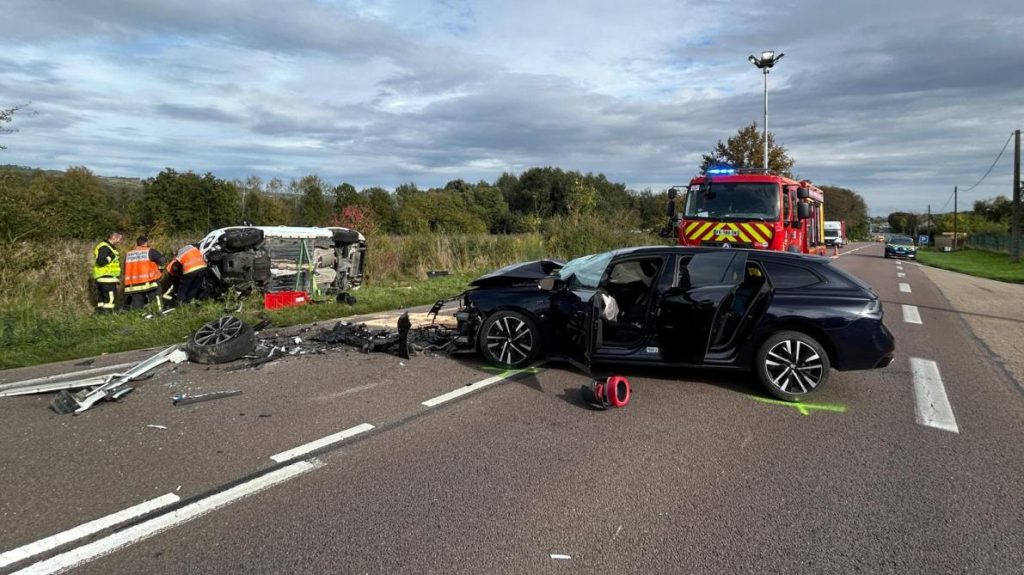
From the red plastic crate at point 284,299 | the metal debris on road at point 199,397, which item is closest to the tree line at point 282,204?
the red plastic crate at point 284,299

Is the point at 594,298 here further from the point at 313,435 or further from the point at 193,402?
the point at 193,402

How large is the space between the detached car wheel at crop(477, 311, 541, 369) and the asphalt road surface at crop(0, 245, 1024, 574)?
0.36 metres

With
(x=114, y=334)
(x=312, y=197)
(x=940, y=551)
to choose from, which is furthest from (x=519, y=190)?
(x=940, y=551)

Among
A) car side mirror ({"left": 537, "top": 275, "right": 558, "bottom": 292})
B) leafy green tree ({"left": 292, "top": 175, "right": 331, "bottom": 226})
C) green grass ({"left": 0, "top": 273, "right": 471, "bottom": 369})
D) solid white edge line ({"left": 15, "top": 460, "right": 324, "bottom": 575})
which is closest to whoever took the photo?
solid white edge line ({"left": 15, "top": 460, "right": 324, "bottom": 575})

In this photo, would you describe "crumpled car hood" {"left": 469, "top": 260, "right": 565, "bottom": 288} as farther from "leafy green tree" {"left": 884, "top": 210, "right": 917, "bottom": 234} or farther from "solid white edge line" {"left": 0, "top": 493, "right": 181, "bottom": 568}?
"leafy green tree" {"left": 884, "top": 210, "right": 917, "bottom": 234}

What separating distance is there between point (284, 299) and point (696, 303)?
858cm

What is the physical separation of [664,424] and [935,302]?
12.7m

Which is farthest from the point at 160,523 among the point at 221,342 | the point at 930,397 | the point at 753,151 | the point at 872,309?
the point at 753,151

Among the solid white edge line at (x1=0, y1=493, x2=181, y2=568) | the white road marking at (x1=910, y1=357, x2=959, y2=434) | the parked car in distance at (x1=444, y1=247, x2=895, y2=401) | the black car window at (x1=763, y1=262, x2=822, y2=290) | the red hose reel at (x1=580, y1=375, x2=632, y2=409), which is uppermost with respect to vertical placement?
the black car window at (x1=763, y1=262, x2=822, y2=290)

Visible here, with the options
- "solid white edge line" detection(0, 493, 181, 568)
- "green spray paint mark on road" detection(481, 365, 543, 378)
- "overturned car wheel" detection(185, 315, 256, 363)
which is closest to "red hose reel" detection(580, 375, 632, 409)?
"green spray paint mark on road" detection(481, 365, 543, 378)

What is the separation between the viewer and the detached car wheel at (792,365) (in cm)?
564

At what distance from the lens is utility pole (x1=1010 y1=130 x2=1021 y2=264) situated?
110 feet

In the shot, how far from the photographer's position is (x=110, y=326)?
370 inches

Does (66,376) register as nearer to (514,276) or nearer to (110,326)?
(110,326)
